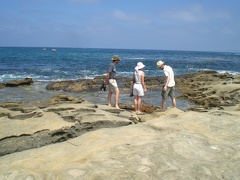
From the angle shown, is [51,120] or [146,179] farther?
[51,120]

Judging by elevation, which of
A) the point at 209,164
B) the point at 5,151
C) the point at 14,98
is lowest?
the point at 14,98

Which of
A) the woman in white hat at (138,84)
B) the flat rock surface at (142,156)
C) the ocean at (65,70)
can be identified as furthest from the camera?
the ocean at (65,70)

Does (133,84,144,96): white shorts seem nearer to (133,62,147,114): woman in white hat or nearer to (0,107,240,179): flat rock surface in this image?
(133,62,147,114): woman in white hat

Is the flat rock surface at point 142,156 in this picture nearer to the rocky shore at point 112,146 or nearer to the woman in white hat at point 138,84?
the rocky shore at point 112,146

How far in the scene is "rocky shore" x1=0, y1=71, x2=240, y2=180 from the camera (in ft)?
9.78

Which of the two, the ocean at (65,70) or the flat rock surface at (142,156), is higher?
the flat rock surface at (142,156)

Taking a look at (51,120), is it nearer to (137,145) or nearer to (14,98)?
(137,145)

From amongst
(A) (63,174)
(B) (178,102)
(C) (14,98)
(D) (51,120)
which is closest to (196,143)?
(A) (63,174)

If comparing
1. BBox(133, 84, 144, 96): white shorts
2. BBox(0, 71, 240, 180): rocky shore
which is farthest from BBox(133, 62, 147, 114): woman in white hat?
BBox(0, 71, 240, 180): rocky shore

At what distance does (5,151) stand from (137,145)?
7.15 feet

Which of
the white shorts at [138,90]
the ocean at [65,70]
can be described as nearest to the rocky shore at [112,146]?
the white shorts at [138,90]

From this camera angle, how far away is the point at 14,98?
41.0ft

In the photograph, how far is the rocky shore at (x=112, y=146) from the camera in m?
2.98

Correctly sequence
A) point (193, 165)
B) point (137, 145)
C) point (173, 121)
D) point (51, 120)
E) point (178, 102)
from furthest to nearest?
point (178, 102) < point (51, 120) < point (173, 121) < point (137, 145) < point (193, 165)
